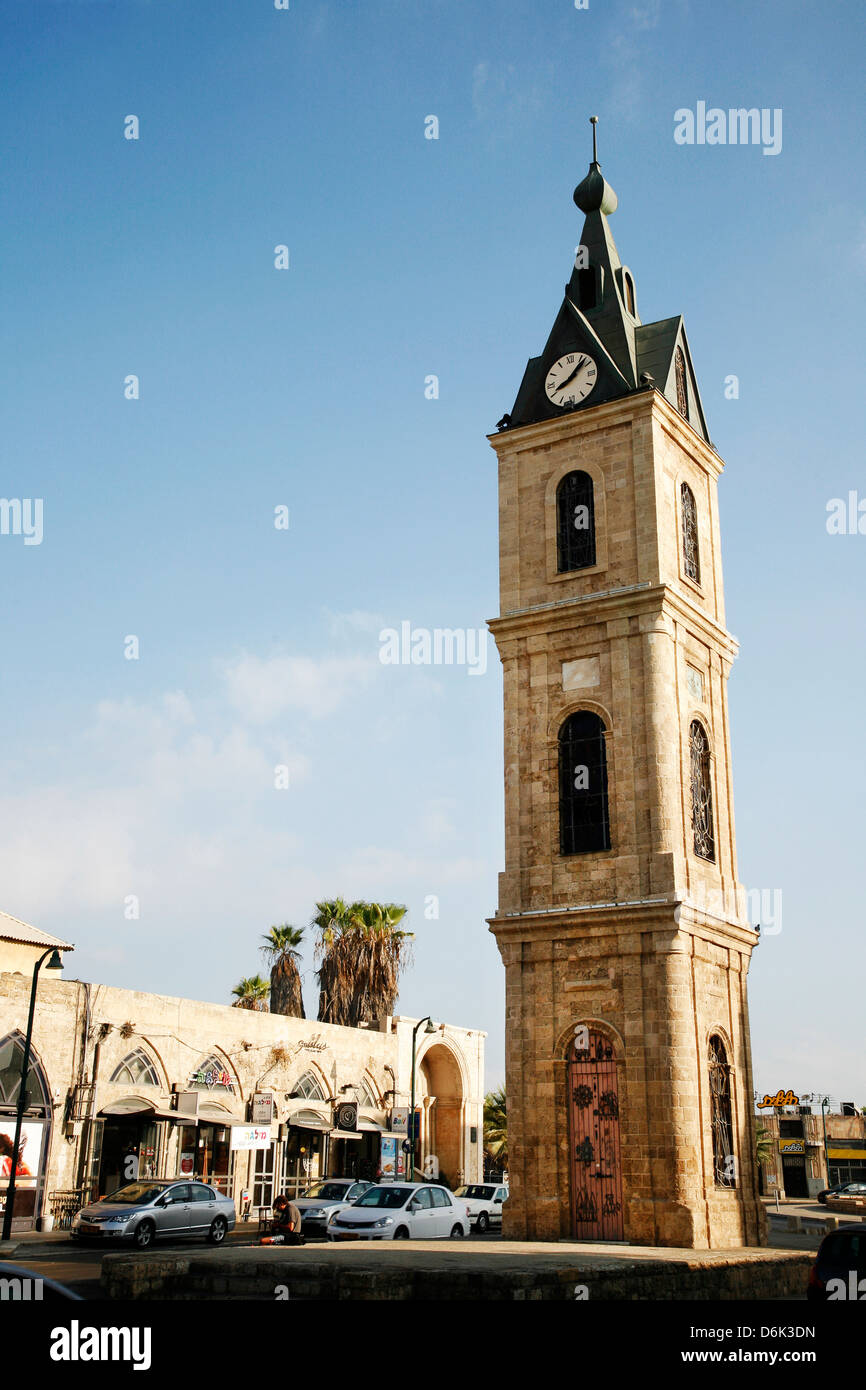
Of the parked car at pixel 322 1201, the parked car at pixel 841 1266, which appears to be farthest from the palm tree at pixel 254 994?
the parked car at pixel 841 1266

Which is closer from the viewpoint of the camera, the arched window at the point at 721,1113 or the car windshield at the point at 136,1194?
the arched window at the point at 721,1113

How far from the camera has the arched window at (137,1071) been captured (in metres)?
33.7

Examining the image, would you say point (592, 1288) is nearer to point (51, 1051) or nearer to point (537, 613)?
point (537, 613)

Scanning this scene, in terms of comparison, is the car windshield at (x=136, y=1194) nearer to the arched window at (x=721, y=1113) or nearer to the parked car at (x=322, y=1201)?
the parked car at (x=322, y=1201)

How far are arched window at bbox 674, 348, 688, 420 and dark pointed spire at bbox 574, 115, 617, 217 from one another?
5117 mm

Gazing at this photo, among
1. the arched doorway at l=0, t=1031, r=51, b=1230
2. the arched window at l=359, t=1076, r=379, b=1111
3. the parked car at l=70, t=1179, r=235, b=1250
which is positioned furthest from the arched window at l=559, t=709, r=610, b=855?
the arched window at l=359, t=1076, r=379, b=1111

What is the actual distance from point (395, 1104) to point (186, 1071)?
43.5 feet

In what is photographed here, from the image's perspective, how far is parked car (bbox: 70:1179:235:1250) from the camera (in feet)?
82.6

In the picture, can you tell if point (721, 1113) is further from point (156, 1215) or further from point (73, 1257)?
point (73, 1257)

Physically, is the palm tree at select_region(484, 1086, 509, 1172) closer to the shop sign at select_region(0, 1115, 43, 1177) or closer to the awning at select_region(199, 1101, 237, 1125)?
the awning at select_region(199, 1101, 237, 1125)

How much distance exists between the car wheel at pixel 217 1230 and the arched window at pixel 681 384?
21422 mm

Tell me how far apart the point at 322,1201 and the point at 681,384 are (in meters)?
21.4
